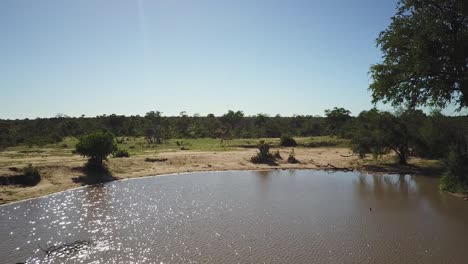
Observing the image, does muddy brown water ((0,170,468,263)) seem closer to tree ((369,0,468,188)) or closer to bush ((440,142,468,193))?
bush ((440,142,468,193))

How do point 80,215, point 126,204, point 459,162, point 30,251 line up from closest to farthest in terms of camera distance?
point 30,251 → point 80,215 → point 126,204 → point 459,162

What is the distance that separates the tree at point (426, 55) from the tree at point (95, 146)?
2175 cm

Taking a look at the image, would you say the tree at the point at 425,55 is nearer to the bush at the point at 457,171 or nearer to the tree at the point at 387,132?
the bush at the point at 457,171

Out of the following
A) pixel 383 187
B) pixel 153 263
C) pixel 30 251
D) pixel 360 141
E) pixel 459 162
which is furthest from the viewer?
pixel 360 141

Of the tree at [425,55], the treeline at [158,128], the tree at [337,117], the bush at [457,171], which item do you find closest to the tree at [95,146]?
the tree at [425,55]

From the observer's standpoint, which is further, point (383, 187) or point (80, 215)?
point (383, 187)

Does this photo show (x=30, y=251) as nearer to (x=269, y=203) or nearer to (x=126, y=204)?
(x=126, y=204)

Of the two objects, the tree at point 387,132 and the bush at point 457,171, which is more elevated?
the tree at point 387,132

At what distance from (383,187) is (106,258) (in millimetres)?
23117

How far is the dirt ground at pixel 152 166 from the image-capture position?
25.9 m

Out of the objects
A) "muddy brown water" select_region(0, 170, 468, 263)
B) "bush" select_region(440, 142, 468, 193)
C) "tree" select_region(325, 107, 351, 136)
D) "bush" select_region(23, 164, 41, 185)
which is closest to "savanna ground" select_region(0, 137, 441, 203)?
"bush" select_region(23, 164, 41, 185)

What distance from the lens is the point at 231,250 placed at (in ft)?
49.7

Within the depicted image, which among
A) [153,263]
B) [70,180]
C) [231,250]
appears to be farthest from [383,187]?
[70,180]

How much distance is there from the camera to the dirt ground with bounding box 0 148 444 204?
25891 millimetres
